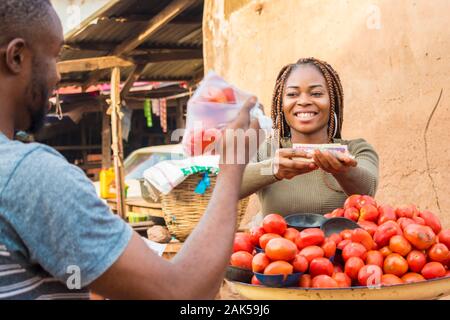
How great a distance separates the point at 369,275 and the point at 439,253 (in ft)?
0.97

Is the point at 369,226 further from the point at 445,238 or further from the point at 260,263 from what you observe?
the point at 260,263

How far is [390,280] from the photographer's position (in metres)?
1.81

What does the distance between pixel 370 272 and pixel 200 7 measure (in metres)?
6.72

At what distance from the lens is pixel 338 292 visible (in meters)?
1.72

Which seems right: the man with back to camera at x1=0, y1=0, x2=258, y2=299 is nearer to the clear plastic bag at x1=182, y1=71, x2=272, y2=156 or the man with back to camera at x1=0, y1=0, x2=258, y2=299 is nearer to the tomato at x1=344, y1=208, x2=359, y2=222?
the clear plastic bag at x1=182, y1=71, x2=272, y2=156

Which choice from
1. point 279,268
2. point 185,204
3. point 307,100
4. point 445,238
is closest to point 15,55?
point 279,268

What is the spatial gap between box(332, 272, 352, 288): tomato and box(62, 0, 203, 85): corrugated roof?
5.71 m

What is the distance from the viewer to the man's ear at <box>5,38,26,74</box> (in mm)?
1152

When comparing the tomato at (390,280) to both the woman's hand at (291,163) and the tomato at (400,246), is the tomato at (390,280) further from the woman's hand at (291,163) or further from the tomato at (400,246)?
the woman's hand at (291,163)

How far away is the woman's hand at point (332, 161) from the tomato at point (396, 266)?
0.48 m

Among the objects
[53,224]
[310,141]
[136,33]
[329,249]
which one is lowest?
[329,249]

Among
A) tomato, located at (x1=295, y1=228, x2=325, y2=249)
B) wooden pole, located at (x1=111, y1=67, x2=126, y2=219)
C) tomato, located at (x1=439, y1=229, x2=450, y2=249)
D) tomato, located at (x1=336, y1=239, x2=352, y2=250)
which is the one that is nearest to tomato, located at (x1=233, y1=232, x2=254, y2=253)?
tomato, located at (x1=295, y1=228, x2=325, y2=249)
